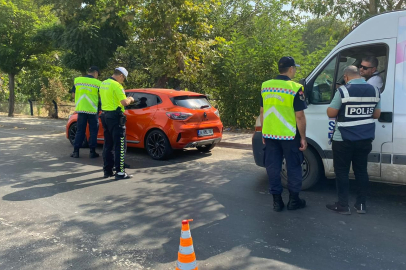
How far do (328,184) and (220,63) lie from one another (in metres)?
8.86

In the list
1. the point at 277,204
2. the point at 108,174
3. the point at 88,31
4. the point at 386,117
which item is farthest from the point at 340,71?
the point at 88,31

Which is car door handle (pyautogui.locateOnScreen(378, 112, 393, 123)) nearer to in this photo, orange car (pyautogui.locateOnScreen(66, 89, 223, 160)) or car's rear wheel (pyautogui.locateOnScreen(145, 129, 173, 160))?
orange car (pyautogui.locateOnScreen(66, 89, 223, 160))

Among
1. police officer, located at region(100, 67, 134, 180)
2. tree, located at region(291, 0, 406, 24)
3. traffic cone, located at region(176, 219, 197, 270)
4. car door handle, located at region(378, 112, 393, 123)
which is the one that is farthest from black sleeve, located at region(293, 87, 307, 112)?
tree, located at region(291, 0, 406, 24)

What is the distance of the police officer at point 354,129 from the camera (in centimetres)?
453

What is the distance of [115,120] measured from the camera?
6.67 metres

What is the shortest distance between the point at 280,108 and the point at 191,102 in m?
4.08

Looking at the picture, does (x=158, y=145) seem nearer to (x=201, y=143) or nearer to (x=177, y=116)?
(x=177, y=116)

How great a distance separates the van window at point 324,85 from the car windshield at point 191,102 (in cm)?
353

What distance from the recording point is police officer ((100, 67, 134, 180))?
6.64m

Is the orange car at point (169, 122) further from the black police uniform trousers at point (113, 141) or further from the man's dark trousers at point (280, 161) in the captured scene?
the man's dark trousers at point (280, 161)

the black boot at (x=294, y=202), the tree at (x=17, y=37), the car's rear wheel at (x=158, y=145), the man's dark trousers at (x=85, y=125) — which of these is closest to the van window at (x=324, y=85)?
the black boot at (x=294, y=202)

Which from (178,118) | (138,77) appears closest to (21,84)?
(138,77)

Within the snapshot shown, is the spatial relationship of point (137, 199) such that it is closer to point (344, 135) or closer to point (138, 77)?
point (344, 135)

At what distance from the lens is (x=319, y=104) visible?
5406 mm
